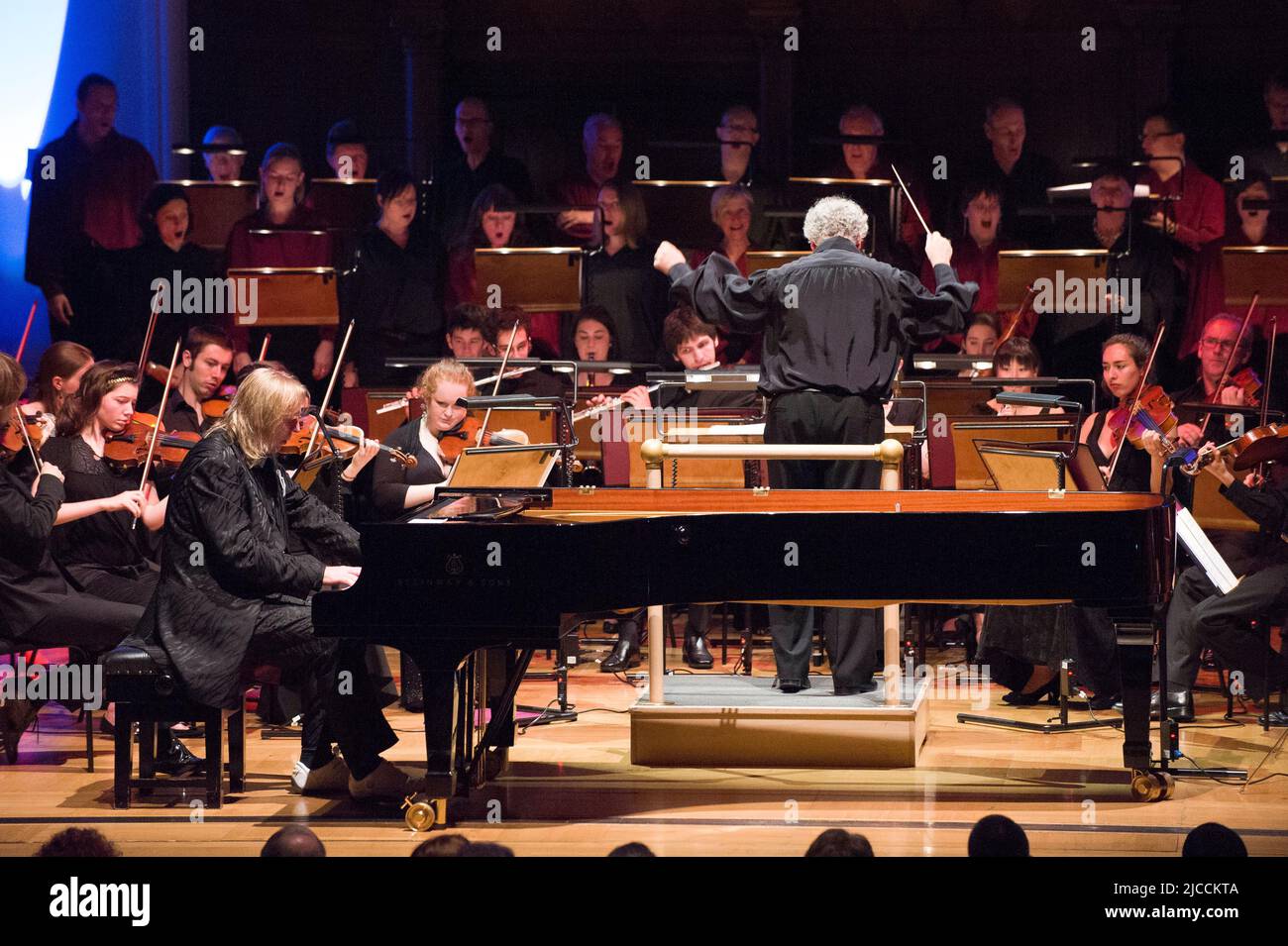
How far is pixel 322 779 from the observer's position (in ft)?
12.9

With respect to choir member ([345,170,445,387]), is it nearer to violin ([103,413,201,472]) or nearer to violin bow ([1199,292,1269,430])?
violin ([103,413,201,472])

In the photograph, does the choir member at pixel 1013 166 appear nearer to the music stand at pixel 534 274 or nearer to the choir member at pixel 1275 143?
the choir member at pixel 1275 143

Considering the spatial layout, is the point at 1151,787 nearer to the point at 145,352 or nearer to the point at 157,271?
the point at 145,352

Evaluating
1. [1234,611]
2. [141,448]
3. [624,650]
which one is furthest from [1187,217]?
[141,448]

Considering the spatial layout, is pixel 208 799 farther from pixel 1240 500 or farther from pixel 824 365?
pixel 1240 500

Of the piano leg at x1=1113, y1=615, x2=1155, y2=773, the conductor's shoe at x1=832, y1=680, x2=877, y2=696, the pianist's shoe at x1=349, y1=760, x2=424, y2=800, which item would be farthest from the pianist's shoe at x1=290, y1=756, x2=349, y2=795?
the piano leg at x1=1113, y1=615, x2=1155, y2=773

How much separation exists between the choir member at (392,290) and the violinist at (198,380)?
4.07 feet

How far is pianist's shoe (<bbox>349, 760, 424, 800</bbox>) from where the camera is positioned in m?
3.80

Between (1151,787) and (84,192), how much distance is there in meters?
5.10

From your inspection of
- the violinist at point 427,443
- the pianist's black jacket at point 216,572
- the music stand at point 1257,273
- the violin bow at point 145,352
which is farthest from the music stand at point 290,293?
the music stand at point 1257,273

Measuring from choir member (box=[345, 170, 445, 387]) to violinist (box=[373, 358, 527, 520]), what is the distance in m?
1.24

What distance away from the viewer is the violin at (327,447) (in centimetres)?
469
